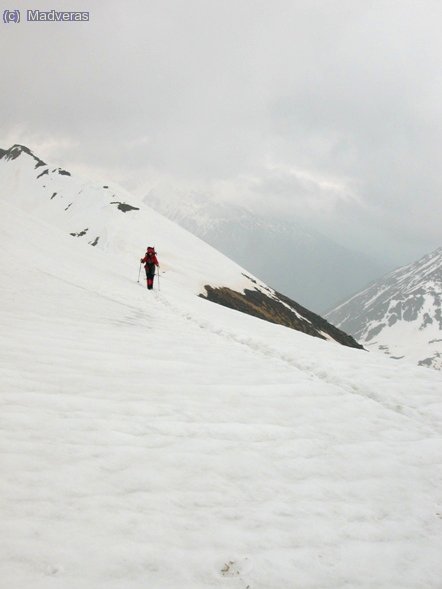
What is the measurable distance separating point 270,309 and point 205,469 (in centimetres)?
7584

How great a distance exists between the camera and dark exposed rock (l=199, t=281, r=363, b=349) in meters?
69.6

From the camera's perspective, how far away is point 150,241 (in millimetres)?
90250

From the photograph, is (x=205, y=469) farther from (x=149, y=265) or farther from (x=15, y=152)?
(x=15, y=152)

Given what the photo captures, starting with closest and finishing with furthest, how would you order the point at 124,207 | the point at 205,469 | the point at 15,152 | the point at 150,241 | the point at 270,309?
the point at 205,469, the point at 270,309, the point at 150,241, the point at 124,207, the point at 15,152

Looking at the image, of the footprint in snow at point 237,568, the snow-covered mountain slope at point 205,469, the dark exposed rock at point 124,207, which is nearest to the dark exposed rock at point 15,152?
the dark exposed rock at point 124,207

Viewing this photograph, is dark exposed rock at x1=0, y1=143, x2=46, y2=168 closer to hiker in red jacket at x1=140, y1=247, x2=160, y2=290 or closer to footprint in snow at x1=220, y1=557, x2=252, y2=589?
hiker in red jacket at x1=140, y1=247, x2=160, y2=290

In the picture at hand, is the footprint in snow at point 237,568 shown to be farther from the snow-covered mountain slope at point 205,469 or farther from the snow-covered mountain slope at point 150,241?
the snow-covered mountain slope at point 150,241

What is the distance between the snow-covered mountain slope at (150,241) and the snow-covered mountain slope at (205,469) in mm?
55240

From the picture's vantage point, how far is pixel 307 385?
7340 mm

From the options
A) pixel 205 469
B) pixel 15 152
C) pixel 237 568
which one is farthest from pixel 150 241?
pixel 15 152

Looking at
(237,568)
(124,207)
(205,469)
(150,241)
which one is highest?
(124,207)

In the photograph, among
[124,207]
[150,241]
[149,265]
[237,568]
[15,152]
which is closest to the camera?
[237,568]

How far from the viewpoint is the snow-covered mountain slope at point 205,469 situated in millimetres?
2820

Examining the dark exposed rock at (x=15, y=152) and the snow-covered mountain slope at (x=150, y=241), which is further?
the dark exposed rock at (x=15, y=152)
